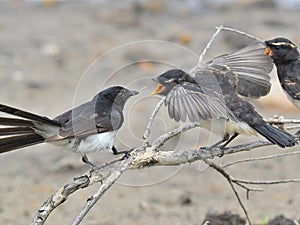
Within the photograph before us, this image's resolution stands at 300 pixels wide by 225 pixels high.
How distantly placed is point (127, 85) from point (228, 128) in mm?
2644

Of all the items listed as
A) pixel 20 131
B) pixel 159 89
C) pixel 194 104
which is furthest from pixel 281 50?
pixel 20 131

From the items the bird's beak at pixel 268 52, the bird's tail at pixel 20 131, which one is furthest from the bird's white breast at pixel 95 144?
the bird's beak at pixel 268 52

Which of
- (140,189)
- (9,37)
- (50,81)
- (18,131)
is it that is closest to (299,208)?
(140,189)

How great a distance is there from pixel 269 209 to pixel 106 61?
4272 mm

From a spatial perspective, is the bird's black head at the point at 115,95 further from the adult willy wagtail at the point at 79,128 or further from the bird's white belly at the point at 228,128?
the bird's white belly at the point at 228,128

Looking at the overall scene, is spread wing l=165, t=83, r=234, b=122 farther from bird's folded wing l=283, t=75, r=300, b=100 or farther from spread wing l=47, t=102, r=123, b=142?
bird's folded wing l=283, t=75, r=300, b=100

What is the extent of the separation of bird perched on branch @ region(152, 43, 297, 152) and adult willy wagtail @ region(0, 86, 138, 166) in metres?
0.34

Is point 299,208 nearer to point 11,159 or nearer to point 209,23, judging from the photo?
point 11,159

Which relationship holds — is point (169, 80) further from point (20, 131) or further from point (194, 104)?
point (20, 131)

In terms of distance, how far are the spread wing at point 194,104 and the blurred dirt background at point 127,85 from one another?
20.3 inches

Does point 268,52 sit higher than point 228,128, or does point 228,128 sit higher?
point 268,52

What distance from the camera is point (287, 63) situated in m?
5.52

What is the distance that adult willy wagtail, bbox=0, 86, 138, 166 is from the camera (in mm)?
4035

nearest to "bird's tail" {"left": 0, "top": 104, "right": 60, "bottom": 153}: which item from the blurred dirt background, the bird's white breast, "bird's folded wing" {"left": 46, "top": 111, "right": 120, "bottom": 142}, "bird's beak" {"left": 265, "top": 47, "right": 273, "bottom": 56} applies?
"bird's folded wing" {"left": 46, "top": 111, "right": 120, "bottom": 142}
